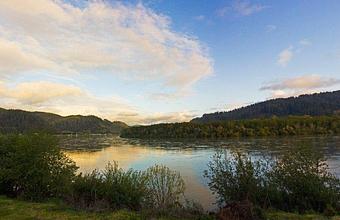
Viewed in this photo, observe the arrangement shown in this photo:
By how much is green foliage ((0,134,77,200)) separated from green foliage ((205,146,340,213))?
831 centimetres

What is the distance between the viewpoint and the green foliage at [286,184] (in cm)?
1620

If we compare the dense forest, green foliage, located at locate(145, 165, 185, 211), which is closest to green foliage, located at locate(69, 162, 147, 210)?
green foliage, located at locate(145, 165, 185, 211)

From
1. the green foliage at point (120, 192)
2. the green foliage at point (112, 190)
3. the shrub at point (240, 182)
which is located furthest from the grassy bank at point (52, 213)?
the shrub at point (240, 182)

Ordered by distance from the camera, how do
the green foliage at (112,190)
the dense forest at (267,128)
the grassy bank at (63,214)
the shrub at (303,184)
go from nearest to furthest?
the grassy bank at (63,214)
the shrub at (303,184)
the green foliage at (112,190)
the dense forest at (267,128)

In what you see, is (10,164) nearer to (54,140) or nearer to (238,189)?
(54,140)

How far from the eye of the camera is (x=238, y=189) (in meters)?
17.6

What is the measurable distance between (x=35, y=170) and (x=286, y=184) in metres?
12.5

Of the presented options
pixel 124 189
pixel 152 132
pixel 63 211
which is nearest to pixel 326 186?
pixel 124 189

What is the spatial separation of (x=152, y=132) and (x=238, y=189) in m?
137

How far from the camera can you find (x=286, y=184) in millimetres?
16969

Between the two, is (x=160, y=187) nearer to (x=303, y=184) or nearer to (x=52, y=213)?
(x=52, y=213)

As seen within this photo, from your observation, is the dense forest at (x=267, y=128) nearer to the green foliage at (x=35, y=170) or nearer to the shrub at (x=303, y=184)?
the shrub at (x=303, y=184)

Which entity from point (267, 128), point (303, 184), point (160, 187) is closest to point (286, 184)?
point (303, 184)

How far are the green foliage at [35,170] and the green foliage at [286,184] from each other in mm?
8313
